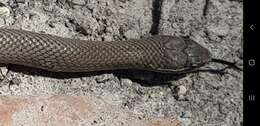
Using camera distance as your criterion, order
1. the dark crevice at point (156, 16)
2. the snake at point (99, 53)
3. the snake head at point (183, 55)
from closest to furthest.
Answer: the snake at point (99, 53) → the snake head at point (183, 55) → the dark crevice at point (156, 16)

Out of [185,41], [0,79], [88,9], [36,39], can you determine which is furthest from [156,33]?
[0,79]

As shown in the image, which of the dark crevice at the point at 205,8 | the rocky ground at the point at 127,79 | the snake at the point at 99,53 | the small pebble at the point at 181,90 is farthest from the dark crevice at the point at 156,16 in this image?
the small pebble at the point at 181,90

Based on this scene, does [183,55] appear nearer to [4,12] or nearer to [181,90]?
[181,90]

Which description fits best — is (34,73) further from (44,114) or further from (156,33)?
(156,33)

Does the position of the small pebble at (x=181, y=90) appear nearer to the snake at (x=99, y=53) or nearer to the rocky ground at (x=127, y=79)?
the rocky ground at (x=127, y=79)
